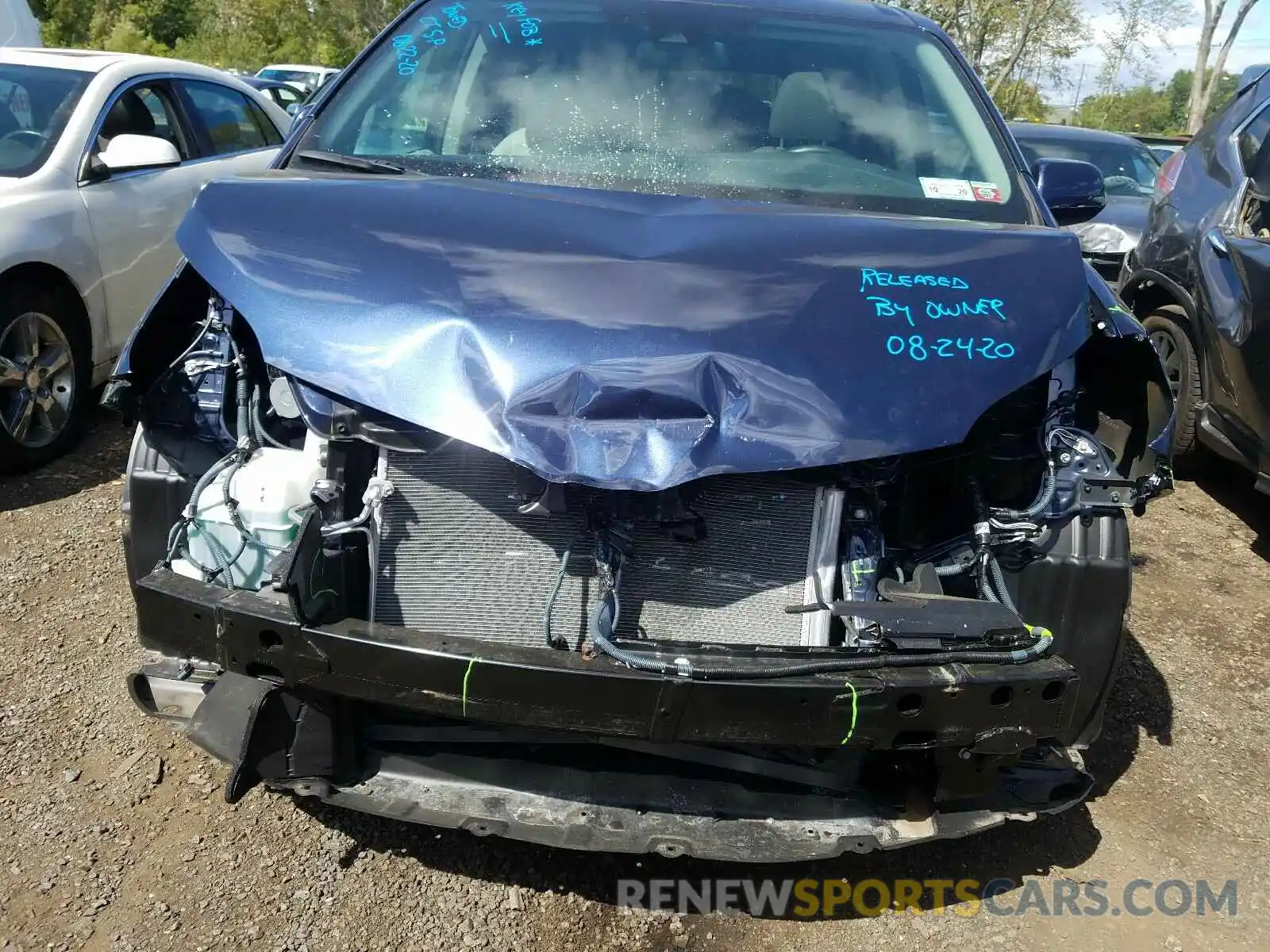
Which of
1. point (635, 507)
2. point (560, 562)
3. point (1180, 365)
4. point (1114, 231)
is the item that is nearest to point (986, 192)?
point (635, 507)

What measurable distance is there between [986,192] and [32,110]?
430 centimetres

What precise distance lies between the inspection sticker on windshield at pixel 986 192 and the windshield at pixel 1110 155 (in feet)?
20.5

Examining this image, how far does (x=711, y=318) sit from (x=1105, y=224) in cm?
667

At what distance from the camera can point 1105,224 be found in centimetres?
764

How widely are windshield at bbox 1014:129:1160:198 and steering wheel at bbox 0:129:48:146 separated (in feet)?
23.7

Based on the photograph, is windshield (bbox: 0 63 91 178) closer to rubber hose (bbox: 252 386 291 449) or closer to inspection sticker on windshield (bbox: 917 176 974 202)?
rubber hose (bbox: 252 386 291 449)

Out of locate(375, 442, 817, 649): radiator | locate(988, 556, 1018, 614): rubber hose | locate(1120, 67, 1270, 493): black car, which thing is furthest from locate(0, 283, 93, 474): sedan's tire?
locate(1120, 67, 1270, 493): black car

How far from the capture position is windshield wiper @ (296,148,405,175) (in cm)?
283

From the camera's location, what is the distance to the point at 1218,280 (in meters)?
4.54

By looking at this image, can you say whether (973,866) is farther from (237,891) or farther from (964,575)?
(237,891)

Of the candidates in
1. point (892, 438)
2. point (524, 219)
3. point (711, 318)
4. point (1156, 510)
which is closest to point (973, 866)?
point (892, 438)

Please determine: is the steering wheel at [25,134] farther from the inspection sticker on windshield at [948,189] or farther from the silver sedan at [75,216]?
the inspection sticker on windshield at [948,189]

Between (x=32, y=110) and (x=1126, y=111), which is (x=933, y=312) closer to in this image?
(x=32, y=110)

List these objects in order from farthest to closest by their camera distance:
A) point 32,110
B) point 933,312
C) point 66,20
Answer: point 66,20
point 32,110
point 933,312
